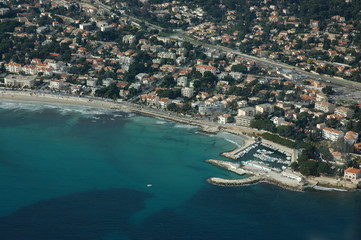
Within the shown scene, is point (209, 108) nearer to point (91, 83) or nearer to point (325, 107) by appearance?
point (325, 107)

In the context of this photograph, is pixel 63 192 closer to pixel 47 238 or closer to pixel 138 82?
pixel 47 238

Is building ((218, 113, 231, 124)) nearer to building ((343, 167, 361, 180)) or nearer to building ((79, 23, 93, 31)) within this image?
building ((343, 167, 361, 180))

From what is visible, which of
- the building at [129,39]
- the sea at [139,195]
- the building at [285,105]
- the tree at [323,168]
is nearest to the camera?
the sea at [139,195]

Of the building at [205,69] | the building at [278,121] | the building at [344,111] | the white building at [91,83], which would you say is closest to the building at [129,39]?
the building at [205,69]

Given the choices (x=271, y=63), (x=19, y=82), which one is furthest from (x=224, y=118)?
(x=19, y=82)

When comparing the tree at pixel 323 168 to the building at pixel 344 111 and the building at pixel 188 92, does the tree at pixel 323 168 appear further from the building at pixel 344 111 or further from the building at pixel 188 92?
the building at pixel 188 92

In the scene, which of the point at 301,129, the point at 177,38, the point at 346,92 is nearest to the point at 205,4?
the point at 177,38
